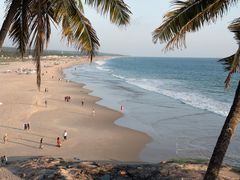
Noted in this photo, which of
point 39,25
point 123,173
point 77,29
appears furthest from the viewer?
point 123,173

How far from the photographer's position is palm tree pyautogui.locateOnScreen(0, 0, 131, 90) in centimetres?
572

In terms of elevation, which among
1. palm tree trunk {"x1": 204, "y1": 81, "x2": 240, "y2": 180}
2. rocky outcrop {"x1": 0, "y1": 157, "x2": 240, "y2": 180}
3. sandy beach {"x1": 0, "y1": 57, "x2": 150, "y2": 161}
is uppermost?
palm tree trunk {"x1": 204, "y1": 81, "x2": 240, "y2": 180}

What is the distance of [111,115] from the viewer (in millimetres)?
30828

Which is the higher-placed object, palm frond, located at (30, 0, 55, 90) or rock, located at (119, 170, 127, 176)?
palm frond, located at (30, 0, 55, 90)

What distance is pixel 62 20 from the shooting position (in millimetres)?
6754

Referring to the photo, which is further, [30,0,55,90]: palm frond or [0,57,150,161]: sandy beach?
[0,57,150,161]: sandy beach

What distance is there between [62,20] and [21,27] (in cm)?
78

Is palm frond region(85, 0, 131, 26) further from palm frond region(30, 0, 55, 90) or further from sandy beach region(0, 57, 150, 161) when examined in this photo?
sandy beach region(0, 57, 150, 161)

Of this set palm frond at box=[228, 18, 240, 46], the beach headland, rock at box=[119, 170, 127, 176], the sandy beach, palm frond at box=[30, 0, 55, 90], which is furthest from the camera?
the sandy beach

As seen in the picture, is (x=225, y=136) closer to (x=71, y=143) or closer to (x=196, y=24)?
(x=196, y=24)

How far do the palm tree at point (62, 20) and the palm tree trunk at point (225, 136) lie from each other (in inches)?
95.7

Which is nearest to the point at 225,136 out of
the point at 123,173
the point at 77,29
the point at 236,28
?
the point at 236,28

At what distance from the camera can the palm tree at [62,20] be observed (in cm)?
572

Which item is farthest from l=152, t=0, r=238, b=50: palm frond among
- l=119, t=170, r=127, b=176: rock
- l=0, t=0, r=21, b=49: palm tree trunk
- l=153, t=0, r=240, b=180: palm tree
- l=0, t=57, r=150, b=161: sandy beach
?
l=0, t=57, r=150, b=161: sandy beach
